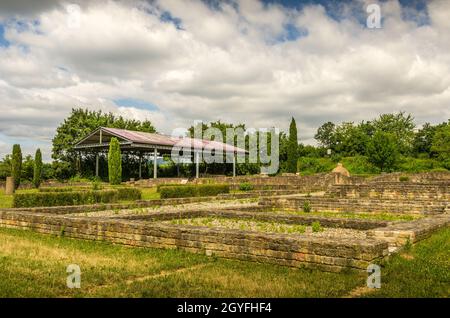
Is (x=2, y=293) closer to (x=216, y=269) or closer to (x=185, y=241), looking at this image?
(x=216, y=269)

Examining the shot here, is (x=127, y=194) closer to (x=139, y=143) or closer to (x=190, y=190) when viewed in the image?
(x=190, y=190)

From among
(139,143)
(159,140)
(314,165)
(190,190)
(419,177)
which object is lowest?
(190,190)

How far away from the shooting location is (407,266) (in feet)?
19.7

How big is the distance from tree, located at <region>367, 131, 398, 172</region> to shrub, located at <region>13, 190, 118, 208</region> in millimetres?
30347

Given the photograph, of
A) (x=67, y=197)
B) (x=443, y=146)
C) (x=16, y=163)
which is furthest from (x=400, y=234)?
(x=443, y=146)

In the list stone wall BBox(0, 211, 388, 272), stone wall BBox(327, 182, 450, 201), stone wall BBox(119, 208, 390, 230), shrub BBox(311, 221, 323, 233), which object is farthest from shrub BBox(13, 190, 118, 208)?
shrub BBox(311, 221, 323, 233)

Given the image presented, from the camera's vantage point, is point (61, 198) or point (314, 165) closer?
point (61, 198)

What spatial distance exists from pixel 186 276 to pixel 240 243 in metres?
1.35

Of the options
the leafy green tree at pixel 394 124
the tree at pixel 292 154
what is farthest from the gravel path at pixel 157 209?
the leafy green tree at pixel 394 124

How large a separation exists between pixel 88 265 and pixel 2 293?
1571 millimetres

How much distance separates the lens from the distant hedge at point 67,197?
1615 centimetres

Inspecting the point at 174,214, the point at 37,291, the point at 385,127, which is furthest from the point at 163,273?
the point at 385,127

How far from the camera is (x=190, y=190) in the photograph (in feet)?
73.8

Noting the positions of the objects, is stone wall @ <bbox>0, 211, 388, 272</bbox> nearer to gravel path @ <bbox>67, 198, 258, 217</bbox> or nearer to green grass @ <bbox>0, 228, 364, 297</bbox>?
green grass @ <bbox>0, 228, 364, 297</bbox>
